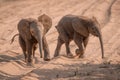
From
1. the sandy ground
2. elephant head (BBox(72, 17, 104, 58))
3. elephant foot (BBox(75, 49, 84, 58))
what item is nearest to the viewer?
the sandy ground

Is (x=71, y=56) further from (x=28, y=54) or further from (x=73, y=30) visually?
(x=28, y=54)

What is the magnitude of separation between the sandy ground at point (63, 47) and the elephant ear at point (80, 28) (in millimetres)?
932

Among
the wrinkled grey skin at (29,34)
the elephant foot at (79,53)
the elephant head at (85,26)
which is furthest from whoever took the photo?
the elephant foot at (79,53)

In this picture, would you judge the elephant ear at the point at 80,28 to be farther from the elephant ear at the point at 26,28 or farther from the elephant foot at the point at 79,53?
the elephant ear at the point at 26,28

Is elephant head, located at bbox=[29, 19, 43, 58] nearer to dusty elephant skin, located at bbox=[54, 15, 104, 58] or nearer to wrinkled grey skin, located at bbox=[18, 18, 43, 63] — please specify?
wrinkled grey skin, located at bbox=[18, 18, 43, 63]

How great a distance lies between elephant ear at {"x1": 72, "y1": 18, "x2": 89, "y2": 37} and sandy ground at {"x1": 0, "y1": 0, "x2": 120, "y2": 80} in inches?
36.7

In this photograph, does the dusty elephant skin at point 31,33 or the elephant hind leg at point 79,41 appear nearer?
the dusty elephant skin at point 31,33

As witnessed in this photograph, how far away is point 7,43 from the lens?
14.1 meters

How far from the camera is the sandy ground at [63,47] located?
921 centimetres

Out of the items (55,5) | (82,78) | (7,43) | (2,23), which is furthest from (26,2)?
(82,78)

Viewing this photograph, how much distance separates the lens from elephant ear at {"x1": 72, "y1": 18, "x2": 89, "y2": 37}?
1117 centimetres

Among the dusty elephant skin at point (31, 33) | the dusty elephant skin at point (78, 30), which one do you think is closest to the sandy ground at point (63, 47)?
the dusty elephant skin at point (31, 33)

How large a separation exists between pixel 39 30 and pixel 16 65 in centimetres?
158

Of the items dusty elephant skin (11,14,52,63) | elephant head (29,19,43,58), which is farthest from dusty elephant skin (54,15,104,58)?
elephant head (29,19,43,58)
